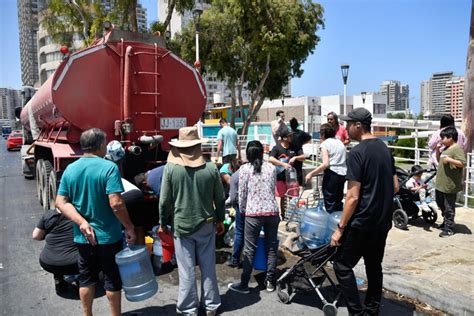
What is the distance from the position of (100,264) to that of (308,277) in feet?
6.39

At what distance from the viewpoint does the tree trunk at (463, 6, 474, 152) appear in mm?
7887

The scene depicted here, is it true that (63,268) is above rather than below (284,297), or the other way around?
above

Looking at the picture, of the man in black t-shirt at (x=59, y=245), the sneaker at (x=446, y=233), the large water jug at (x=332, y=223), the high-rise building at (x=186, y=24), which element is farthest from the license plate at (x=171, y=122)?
the sneaker at (x=446, y=233)

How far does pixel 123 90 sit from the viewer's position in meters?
5.97

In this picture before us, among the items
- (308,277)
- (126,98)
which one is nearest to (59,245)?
(308,277)

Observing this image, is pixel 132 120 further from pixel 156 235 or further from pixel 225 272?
pixel 225 272

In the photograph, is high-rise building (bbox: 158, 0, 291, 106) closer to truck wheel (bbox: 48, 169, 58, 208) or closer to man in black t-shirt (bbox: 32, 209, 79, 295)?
truck wheel (bbox: 48, 169, 58, 208)

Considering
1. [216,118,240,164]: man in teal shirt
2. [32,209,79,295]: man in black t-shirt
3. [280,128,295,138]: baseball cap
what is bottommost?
[32,209,79,295]: man in black t-shirt

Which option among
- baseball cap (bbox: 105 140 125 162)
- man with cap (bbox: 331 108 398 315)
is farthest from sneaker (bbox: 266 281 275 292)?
baseball cap (bbox: 105 140 125 162)

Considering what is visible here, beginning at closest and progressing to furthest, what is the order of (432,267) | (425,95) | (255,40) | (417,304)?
1. (417,304)
2. (432,267)
3. (255,40)
4. (425,95)

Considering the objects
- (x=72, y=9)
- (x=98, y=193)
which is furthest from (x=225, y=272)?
(x=72, y=9)

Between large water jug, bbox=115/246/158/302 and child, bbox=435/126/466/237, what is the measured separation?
4409mm

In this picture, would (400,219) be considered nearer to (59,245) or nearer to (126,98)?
(126,98)

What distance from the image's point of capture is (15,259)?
17.3 ft
